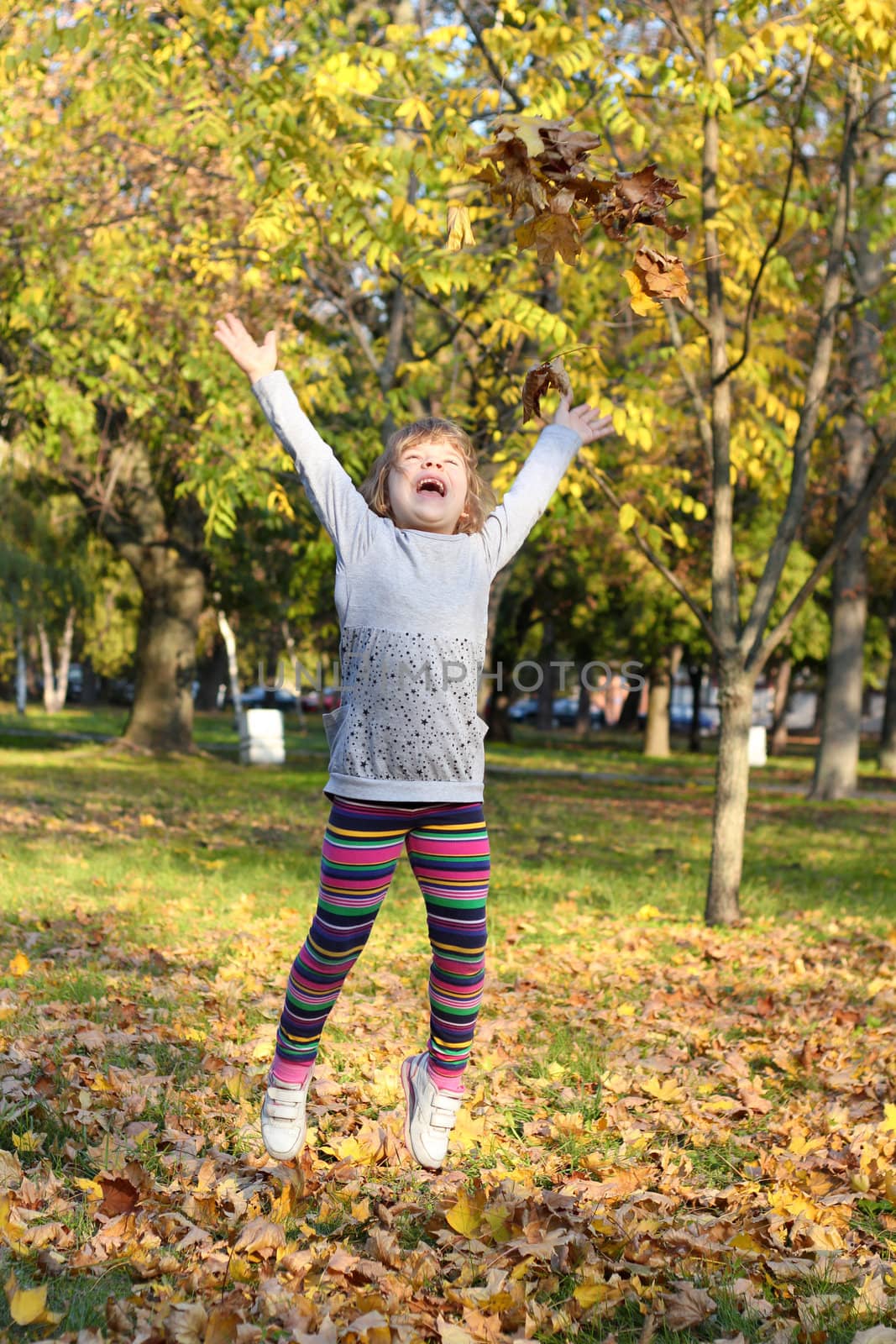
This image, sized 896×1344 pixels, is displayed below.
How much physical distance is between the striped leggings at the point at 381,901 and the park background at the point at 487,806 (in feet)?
1.30

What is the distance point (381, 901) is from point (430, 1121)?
618 mm

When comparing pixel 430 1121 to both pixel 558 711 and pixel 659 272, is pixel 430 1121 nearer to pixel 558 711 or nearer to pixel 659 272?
pixel 659 272

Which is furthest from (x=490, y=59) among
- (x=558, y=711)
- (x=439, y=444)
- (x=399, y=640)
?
(x=558, y=711)

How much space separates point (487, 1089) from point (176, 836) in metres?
6.89

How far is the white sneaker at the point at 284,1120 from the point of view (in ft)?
11.1

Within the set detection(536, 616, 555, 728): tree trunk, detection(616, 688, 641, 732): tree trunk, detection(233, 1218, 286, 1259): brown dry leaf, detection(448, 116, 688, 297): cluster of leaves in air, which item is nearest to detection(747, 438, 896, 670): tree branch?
detection(448, 116, 688, 297): cluster of leaves in air

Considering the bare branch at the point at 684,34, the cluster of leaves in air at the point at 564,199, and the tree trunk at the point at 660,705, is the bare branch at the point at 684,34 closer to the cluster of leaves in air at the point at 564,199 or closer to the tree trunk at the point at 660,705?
the cluster of leaves in air at the point at 564,199

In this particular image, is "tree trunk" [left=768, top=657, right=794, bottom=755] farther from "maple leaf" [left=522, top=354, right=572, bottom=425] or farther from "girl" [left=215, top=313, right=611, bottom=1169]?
"girl" [left=215, top=313, right=611, bottom=1169]

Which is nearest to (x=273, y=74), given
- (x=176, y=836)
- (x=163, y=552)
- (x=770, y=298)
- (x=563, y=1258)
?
(x=770, y=298)

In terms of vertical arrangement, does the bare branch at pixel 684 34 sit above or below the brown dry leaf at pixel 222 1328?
above

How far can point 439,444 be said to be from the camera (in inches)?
136

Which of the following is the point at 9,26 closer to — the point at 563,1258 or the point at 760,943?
the point at 760,943

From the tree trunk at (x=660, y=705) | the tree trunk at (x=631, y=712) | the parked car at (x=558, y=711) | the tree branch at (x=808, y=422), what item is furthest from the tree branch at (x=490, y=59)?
the parked car at (x=558, y=711)

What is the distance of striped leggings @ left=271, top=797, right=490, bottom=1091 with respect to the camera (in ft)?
10.7
